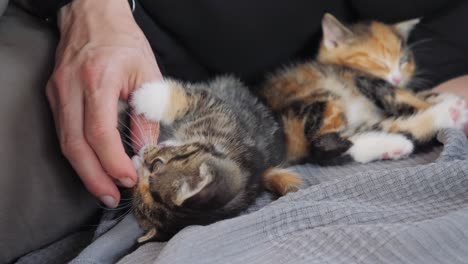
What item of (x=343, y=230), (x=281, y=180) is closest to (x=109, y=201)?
(x=281, y=180)

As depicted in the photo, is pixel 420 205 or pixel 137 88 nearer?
pixel 420 205

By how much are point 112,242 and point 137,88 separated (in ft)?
1.06

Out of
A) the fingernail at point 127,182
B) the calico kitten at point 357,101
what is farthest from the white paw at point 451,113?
the fingernail at point 127,182

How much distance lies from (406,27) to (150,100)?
35.7 inches

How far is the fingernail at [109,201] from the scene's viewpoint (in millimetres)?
907

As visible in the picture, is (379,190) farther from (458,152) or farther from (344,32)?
(344,32)

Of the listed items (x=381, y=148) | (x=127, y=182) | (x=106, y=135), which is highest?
(x=106, y=135)

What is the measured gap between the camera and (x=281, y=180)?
3.32ft

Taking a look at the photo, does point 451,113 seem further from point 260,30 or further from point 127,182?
point 127,182

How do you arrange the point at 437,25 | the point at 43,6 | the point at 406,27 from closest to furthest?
the point at 43,6
the point at 437,25
the point at 406,27

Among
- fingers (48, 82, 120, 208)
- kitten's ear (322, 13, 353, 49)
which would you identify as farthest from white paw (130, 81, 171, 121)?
kitten's ear (322, 13, 353, 49)

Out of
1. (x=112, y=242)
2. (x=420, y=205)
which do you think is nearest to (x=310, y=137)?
(x=420, y=205)

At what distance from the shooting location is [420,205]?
2.55ft

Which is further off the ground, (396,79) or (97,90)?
(97,90)
